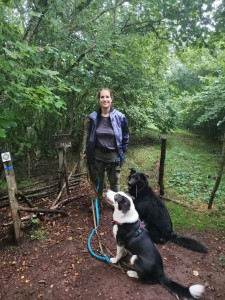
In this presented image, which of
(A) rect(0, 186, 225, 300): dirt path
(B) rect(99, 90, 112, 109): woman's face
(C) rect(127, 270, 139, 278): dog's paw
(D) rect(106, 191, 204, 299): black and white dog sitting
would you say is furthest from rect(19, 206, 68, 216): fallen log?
(B) rect(99, 90, 112, 109): woman's face

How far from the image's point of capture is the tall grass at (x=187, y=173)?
4.43 meters

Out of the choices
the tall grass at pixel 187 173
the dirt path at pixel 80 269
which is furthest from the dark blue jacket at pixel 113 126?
the tall grass at pixel 187 173

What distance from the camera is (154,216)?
3.49 metres

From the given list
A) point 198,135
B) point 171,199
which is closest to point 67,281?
point 171,199

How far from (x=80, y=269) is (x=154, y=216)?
4.84ft

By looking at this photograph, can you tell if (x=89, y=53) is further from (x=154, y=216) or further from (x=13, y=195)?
(x=154, y=216)

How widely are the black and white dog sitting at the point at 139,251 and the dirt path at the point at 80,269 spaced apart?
126mm

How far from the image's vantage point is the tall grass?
4.43 metres

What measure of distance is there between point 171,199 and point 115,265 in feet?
8.95

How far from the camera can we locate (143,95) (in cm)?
780

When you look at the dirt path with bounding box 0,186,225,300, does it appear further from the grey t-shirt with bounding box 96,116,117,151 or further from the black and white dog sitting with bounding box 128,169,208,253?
the grey t-shirt with bounding box 96,116,117,151

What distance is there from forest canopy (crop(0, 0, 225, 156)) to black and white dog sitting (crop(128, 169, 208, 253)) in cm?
200

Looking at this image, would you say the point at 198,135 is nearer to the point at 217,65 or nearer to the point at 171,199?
the point at 217,65

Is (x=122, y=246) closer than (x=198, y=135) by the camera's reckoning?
Yes
